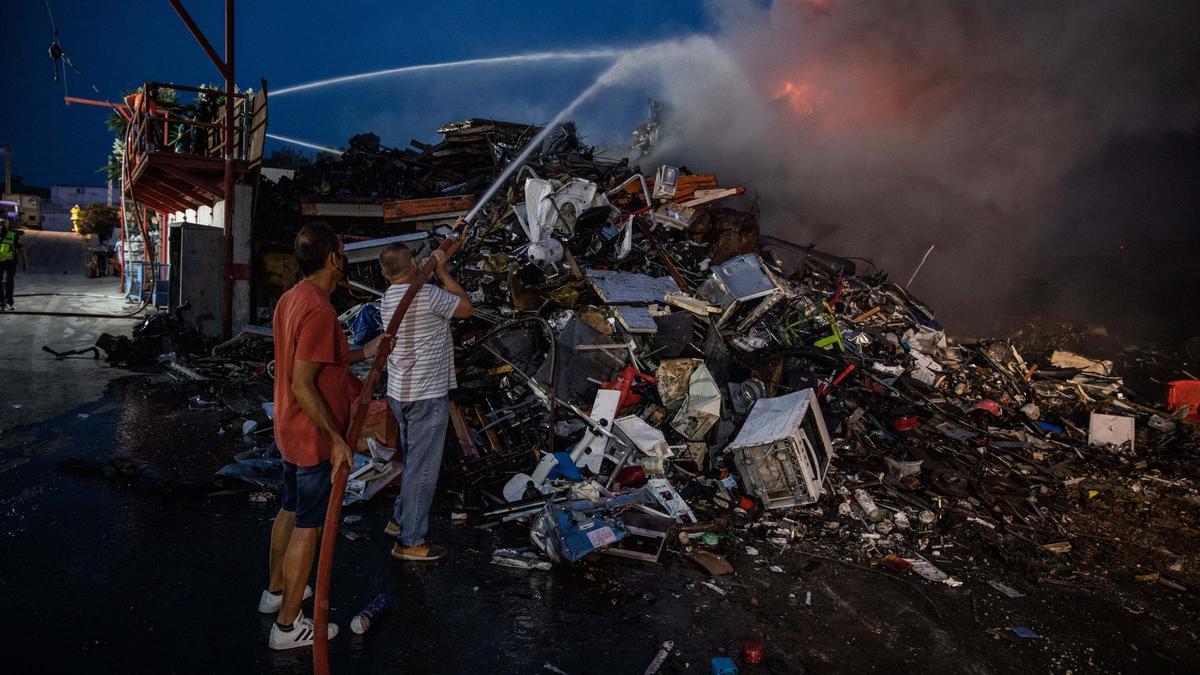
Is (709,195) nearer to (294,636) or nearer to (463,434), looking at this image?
(463,434)

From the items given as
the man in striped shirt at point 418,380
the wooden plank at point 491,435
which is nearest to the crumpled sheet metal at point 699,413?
the wooden plank at point 491,435

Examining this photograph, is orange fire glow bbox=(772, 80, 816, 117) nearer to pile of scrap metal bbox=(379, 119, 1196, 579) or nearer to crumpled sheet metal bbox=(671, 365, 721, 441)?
pile of scrap metal bbox=(379, 119, 1196, 579)

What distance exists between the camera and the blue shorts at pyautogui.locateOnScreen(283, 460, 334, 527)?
9.53 feet

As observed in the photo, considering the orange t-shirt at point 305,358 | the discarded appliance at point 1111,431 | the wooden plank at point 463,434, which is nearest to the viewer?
the orange t-shirt at point 305,358

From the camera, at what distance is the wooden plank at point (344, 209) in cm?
1183

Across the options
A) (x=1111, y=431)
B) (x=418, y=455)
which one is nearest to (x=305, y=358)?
(x=418, y=455)

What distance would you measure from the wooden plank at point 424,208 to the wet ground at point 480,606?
7.36 metres

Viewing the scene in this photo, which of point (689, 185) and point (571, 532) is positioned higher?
point (689, 185)

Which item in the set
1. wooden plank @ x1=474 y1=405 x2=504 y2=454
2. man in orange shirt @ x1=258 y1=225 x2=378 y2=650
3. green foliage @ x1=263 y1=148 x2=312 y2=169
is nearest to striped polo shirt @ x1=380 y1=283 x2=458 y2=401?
man in orange shirt @ x1=258 y1=225 x2=378 y2=650

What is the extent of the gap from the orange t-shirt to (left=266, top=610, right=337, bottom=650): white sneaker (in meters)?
0.88

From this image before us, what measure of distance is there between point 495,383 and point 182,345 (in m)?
6.17

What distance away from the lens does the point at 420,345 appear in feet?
12.8

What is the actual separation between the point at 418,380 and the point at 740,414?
3.69 m

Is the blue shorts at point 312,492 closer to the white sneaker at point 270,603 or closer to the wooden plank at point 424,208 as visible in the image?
the white sneaker at point 270,603
